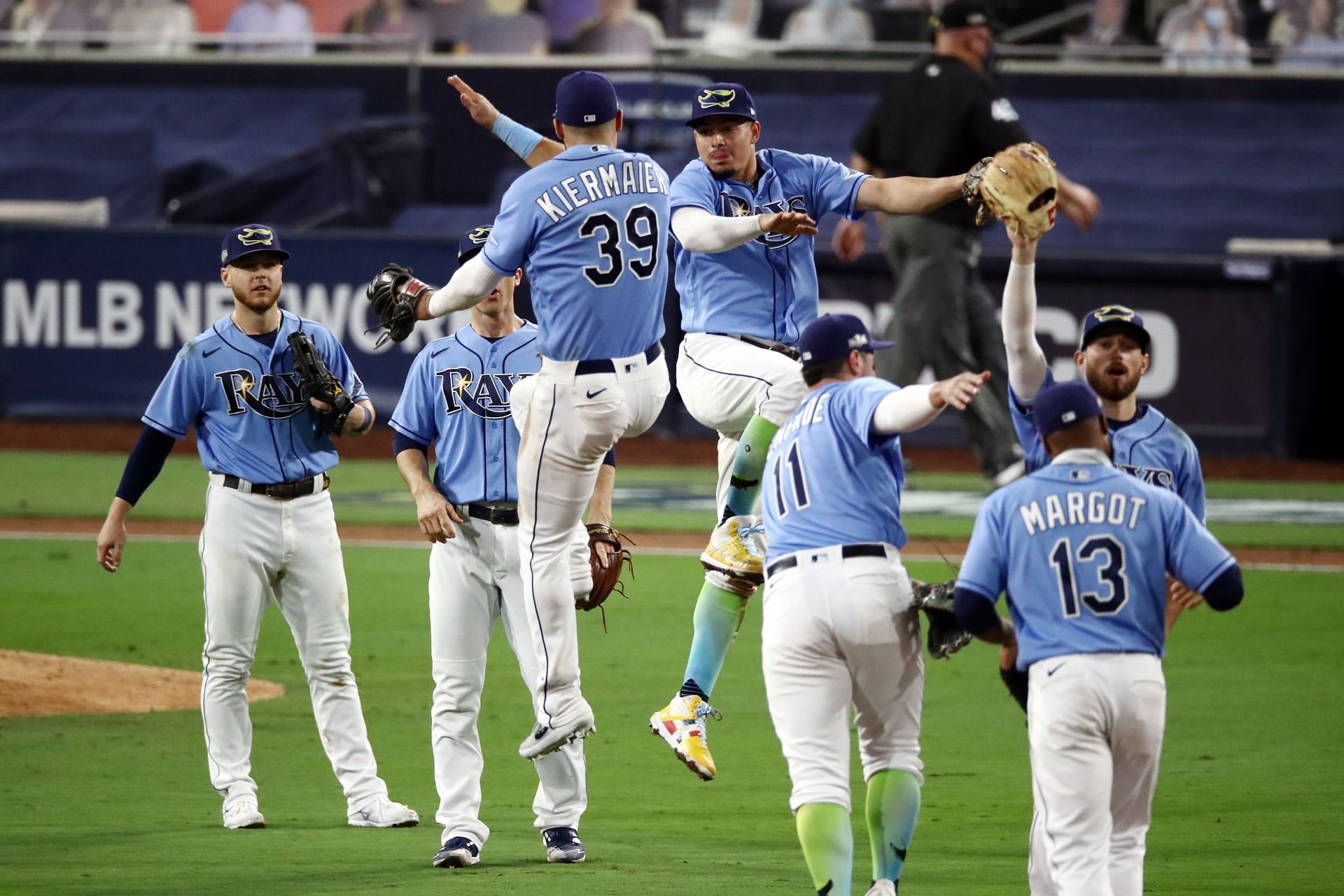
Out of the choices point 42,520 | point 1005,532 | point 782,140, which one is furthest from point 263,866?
point 782,140

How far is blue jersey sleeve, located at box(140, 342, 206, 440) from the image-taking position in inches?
298

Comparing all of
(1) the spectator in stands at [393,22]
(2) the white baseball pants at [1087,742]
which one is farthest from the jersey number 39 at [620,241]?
(1) the spectator in stands at [393,22]

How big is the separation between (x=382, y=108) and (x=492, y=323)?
48.1 feet

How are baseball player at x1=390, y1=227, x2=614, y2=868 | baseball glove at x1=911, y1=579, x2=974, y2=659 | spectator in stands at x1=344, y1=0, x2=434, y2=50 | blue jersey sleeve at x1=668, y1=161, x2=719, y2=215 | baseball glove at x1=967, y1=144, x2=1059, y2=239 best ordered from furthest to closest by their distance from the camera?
spectator in stands at x1=344, y1=0, x2=434, y2=50 → blue jersey sleeve at x1=668, y1=161, x2=719, y2=215 → baseball player at x1=390, y1=227, x2=614, y2=868 → baseball glove at x1=967, y1=144, x2=1059, y2=239 → baseball glove at x1=911, y1=579, x2=974, y2=659

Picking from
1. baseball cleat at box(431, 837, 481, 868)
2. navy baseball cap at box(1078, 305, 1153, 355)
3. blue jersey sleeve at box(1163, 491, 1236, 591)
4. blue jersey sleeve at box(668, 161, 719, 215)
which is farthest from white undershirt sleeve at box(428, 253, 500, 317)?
blue jersey sleeve at box(1163, 491, 1236, 591)

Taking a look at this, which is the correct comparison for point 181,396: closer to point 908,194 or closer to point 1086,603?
point 908,194

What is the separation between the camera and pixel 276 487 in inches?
297

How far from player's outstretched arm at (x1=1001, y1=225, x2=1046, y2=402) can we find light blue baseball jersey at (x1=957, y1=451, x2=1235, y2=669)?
0.82 m

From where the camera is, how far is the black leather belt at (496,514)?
727 cm

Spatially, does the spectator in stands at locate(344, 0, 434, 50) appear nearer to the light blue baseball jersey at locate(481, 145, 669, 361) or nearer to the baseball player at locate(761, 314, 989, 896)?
the light blue baseball jersey at locate(481, 145, 669, 361)

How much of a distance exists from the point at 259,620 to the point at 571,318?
1827 mm

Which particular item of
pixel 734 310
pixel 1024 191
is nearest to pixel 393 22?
pixel 734 310

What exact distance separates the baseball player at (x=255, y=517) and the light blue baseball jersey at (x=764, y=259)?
1395mm

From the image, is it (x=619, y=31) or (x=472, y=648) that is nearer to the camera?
(x=472, y=648)
